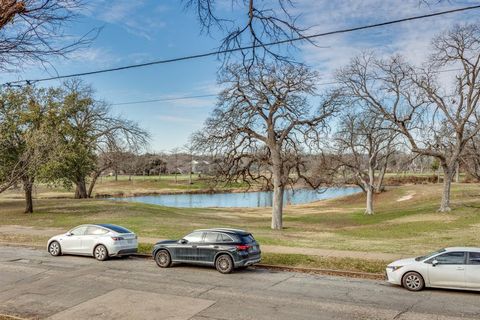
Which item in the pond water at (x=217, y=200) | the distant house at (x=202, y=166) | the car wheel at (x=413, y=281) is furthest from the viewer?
the pond water at (x=217, y=200)

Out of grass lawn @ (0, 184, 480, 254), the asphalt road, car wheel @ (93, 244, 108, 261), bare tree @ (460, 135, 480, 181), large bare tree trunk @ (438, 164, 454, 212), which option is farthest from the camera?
bare tree @ (460, 135, 480, 181)

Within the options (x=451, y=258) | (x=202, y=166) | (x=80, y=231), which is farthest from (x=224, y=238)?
(x=202, y=166)

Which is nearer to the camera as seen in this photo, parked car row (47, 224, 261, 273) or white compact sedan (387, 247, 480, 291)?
white compact sedan (387, 247, 480, 291)

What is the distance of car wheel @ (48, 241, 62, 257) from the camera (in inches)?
766

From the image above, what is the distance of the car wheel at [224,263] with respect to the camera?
601 inches

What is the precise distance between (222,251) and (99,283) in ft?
13.6

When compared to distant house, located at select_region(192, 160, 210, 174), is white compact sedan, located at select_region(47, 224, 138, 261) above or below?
below

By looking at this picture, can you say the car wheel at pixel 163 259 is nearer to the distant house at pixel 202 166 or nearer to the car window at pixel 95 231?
the car window at pixel 95 231

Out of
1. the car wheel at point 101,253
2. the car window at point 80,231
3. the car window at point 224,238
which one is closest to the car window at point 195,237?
the car window at point 224,238

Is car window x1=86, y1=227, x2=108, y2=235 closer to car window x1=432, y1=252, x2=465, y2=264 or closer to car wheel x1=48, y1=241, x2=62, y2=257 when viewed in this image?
car wheel x1=48, y1=241, x2=62, y2=257

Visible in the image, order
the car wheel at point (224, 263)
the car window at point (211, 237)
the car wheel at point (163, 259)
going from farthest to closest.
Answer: the car wheel at point (163, 259) < the car window at point (211, 237) < the car wheel at point (224, 263)

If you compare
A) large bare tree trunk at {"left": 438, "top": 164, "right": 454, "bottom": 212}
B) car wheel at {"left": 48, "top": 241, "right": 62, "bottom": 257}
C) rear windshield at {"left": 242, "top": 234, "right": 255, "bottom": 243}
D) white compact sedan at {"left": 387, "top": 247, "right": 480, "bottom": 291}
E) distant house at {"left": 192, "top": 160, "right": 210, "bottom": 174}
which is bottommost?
car wheel at {"left": 48, "top": 241, "right": 62, "bottom": 257}

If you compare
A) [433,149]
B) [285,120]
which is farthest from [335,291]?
[433,149]

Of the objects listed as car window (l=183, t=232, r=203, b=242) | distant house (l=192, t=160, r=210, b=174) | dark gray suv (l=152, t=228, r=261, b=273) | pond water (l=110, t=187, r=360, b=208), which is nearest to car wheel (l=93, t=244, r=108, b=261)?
dark gray suv (l=152, t=228, r=261, b=273)
